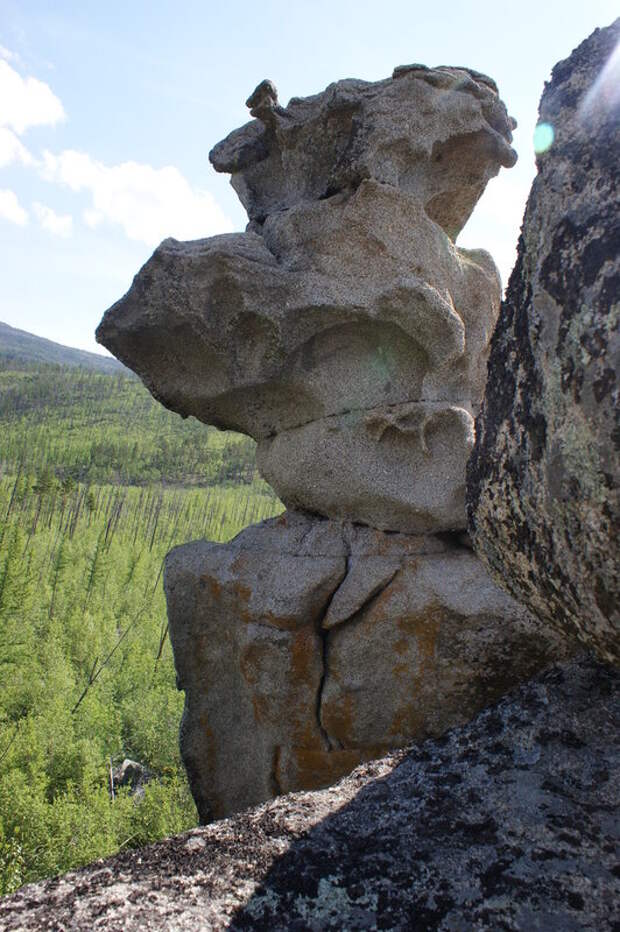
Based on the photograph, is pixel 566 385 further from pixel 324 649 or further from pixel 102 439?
pixel 102 439

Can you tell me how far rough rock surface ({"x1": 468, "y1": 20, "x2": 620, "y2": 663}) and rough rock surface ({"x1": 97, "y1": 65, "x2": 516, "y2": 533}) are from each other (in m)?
2.61

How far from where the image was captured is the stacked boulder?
177 inches

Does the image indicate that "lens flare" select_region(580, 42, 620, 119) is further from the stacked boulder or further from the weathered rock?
the weathered rock

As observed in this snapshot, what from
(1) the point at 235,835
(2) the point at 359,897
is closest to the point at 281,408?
(1) the point at 235,835

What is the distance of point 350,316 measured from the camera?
4875mm

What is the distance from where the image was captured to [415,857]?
83.3 inches

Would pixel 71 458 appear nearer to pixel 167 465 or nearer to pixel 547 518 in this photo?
pixel 167 465

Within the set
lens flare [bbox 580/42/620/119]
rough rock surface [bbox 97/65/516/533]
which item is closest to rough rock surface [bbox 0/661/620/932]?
lens flare [bbox 580/42/620/119]

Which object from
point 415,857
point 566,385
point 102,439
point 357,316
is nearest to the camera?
point 566,385

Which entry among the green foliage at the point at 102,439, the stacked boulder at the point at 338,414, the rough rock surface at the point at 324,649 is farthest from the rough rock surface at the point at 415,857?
the green foliage at the point at 102,439

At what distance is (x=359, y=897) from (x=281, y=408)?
12.5 ft

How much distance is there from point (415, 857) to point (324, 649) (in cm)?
257

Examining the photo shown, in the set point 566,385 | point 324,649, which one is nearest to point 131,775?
point 324,649

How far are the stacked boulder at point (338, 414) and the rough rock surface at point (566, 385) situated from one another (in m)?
2.24
